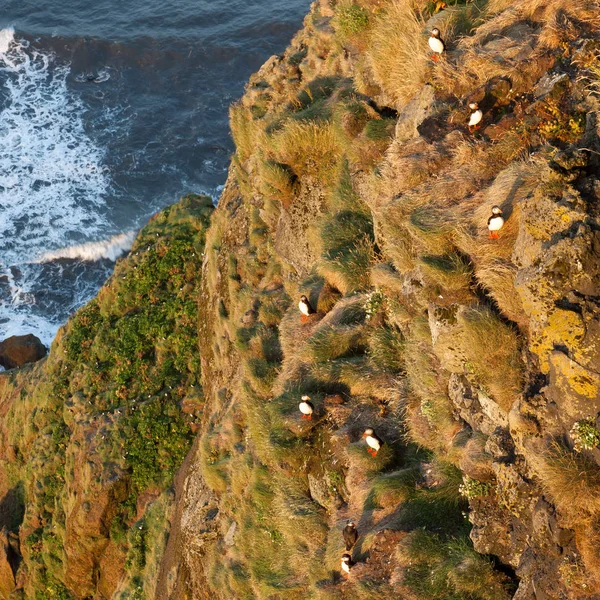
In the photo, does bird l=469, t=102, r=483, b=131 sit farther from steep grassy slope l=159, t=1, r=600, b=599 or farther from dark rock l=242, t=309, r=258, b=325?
dark rock l=242, t=309, r=258, b=325

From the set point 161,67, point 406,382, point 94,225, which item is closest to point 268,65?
point 406,382

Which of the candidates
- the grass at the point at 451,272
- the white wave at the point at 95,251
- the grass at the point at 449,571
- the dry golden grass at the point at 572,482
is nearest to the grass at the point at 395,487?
the grass at the point at 449,571

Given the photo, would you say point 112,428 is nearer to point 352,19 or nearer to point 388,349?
point 388,349

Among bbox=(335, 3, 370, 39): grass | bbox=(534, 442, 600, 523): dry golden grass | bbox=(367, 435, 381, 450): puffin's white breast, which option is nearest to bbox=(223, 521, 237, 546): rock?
bbox=(367, 435, 381, 450): puffin's white breast

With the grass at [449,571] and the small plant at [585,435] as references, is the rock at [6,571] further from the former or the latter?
the small plant at [585,435]

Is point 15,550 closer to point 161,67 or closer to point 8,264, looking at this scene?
point 8,264

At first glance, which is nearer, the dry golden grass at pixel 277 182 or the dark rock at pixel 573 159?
the dark rock at pixel 573 159
